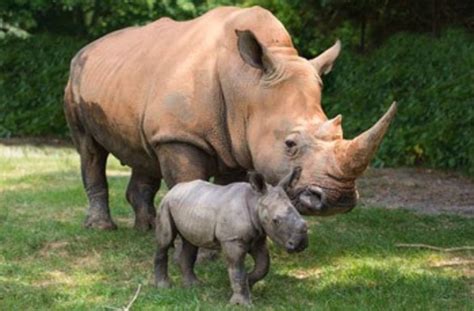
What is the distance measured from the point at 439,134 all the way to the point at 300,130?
8.60 metres

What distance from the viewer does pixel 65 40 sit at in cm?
1953

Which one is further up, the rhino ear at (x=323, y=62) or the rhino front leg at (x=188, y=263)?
the rhino ear at (x=323, y=62)

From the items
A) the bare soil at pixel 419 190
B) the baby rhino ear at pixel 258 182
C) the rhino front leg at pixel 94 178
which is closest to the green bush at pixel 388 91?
the bare soil at pixel 419 190

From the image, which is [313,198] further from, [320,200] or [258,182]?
[258,182]

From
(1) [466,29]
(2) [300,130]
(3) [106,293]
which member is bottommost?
(1) [466,29]

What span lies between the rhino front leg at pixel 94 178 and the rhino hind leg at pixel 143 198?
9.8 inches

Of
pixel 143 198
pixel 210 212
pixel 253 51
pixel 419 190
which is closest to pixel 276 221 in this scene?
pixel 210 212

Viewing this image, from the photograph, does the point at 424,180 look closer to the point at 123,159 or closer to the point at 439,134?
the point at 439,134

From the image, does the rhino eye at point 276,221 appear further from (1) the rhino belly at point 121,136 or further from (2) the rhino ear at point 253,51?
(1) the rhino belly at point 121,136

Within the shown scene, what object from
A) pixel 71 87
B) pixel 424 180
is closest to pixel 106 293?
pixel 71 87

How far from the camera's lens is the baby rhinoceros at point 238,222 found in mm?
5871

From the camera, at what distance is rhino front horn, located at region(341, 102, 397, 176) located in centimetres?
610

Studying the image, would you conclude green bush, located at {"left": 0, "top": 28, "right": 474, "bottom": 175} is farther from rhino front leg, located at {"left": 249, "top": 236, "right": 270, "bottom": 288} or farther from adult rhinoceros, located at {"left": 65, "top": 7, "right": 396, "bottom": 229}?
rhino front leg, located at {"left": 249, "top": 236, "right": 270, "bottom": 288}

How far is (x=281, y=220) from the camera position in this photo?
5855 mm
